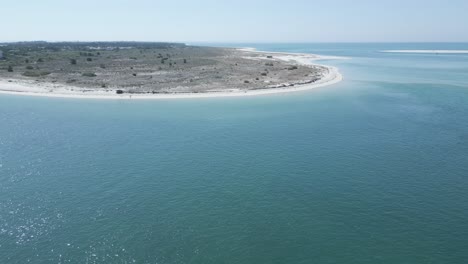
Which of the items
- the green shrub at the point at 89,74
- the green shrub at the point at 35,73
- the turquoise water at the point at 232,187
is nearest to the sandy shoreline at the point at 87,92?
the green shrub at the point at 35,73

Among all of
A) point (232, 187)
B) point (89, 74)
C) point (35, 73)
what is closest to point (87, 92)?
point (89, 74)

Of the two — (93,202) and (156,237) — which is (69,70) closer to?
(93,202)

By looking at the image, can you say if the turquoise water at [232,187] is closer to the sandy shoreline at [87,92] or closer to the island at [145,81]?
the sandy shoreline at [87,92]

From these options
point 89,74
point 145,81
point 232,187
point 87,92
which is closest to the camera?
point 232,187

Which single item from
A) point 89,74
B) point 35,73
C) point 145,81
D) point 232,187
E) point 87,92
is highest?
point 89,74

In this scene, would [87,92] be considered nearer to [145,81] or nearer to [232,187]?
[145,81]

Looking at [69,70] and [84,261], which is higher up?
[69,70]

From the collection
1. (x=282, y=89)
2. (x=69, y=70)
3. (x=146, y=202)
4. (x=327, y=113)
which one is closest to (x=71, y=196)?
(x=146, y=202)

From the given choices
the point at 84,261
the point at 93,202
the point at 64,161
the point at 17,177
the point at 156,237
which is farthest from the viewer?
the point at 64,161
